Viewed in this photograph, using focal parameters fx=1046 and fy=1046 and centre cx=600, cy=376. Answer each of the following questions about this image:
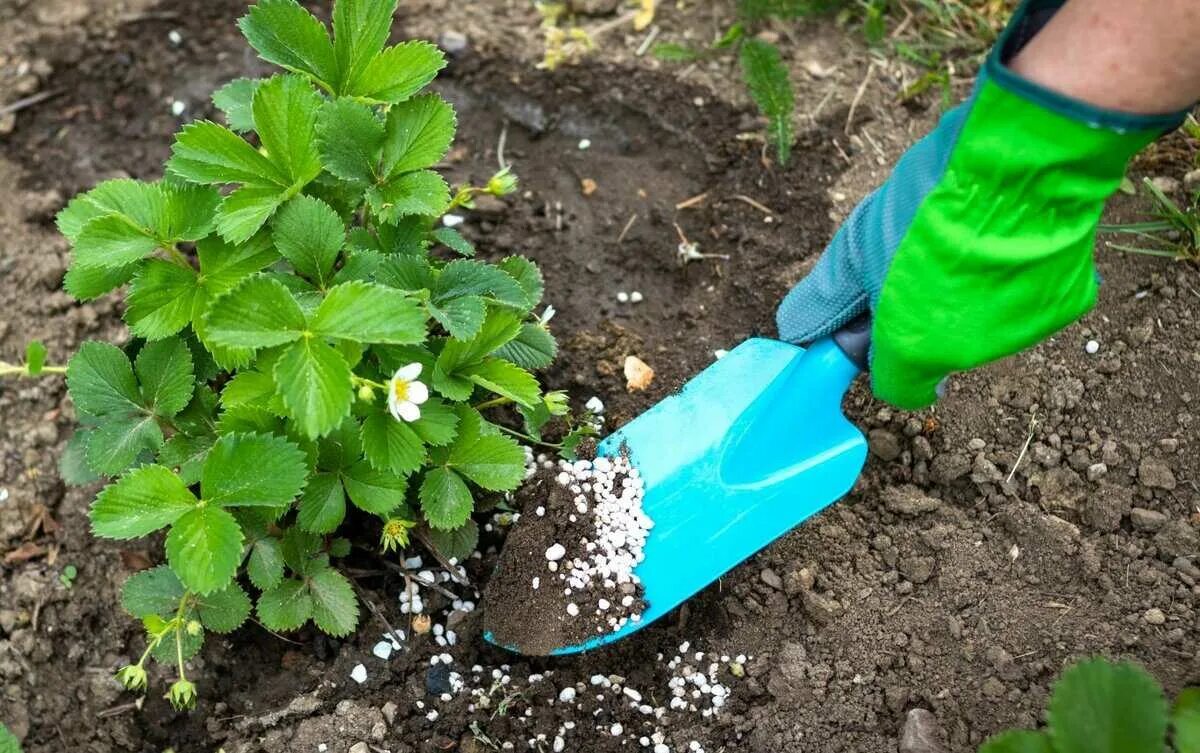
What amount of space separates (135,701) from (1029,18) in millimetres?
1717

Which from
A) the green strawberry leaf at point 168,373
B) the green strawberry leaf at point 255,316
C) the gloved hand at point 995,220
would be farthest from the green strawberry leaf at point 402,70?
the gloved hand at point 995,220

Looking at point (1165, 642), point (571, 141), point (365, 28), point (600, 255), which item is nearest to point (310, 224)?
point (365, 28)

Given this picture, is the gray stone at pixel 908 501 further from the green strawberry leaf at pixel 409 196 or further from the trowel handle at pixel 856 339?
the green strawberry leaf at pixel 409 196

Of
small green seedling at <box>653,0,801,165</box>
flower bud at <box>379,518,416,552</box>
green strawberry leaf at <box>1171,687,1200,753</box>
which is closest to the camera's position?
green strawberry leaf at <box>1171,687,1200,753</box>

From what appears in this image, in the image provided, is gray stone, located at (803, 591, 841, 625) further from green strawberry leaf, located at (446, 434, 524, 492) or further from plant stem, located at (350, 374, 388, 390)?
plant stem, located at (350, 374, 388, 390)

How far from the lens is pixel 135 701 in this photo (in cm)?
171

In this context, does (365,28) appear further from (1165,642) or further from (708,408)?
(1165,642)

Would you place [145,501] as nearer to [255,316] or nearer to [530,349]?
[255,316]

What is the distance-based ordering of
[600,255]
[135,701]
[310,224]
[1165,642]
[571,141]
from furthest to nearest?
1. [571,141]
2. [600,255]
3. [135,701]
4. [1165,642]
5. [310,224]

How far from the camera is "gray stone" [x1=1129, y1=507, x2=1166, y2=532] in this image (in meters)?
1.67

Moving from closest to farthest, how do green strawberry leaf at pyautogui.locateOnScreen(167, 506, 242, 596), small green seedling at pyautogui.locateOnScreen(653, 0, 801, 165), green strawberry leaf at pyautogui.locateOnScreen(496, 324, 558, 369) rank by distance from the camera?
green strawberry leaf at pyautogui.locateOnScreen(167, 506, 242, 596) → green strawberry leaf at pyautogui.locateOnScreen(496, 324, 558, 369) → small green seedling at pyautogui.locateOnScreen(653, 0, 801, 165)

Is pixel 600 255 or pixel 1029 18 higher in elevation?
pixel 1029 18

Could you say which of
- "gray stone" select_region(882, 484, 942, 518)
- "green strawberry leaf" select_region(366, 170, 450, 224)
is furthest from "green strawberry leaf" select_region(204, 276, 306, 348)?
"gray stone" select_region(882, 484, 942, 518)

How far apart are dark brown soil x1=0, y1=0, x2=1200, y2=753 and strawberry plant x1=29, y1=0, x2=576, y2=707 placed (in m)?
0.21
